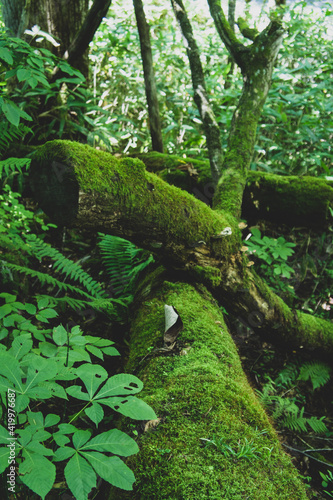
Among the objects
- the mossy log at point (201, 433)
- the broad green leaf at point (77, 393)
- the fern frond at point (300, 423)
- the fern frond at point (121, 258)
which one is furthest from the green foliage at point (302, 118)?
the broad green leaf at point (77, 393)

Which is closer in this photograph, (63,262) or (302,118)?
(63,262)

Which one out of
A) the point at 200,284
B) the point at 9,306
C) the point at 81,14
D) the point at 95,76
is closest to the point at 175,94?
the point at 95,76

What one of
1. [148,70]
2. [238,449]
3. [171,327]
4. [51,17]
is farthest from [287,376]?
[51,17]

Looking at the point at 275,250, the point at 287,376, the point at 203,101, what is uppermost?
the point at 203,101

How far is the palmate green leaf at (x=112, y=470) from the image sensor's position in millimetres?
942

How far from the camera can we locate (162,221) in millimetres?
2273

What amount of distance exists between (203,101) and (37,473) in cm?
414

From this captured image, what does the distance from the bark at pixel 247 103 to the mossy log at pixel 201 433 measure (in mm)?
1805

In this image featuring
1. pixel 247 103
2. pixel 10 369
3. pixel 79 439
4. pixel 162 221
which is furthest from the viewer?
pixel 247 103

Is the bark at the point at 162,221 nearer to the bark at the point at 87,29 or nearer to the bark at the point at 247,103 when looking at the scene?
the bark at the point at 247,103

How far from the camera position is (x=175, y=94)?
21.4 feet

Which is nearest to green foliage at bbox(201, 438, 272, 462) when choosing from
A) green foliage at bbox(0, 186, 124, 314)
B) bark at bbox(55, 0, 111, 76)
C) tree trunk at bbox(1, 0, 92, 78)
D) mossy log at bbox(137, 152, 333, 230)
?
green foliage at bbox(0, 186, 124, 314)

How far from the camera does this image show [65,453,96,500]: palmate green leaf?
0.91 metres

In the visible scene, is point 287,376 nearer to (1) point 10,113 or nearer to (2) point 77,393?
(2) point 77,393
